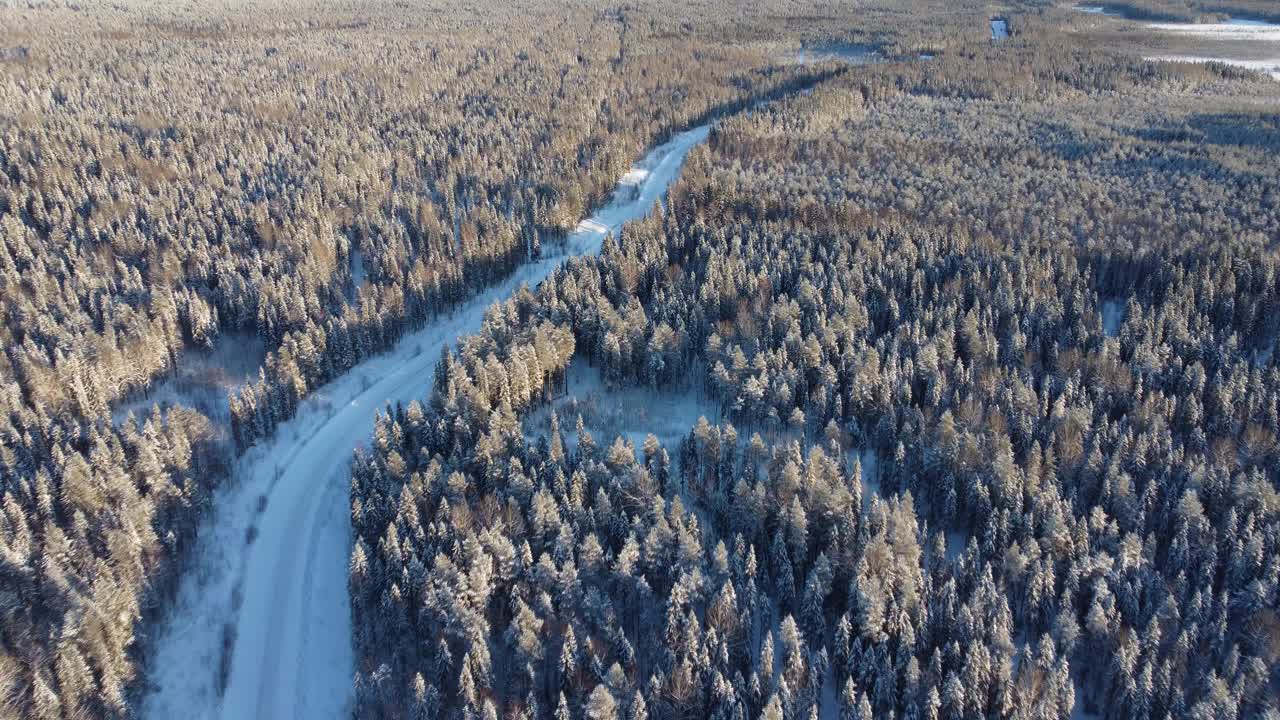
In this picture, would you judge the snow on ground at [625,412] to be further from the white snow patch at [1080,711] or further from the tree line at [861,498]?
the white snow patch at [1080,711]

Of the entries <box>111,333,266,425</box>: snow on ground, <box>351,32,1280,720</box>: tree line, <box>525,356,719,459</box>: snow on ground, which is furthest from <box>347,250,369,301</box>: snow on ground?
<box>525,356,719,459</box>: snow on ground

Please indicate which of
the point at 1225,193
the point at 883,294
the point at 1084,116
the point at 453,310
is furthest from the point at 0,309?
the point at 1084,116

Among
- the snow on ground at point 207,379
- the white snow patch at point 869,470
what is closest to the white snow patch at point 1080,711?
the white snow patch at point 869,470

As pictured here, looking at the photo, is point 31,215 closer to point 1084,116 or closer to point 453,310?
point 453,310

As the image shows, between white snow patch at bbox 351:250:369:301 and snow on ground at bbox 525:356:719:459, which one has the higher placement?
white snow patch at bbox 351:250:369:301

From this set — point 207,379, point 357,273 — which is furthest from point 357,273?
point 207,379

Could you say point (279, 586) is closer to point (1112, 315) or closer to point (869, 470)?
point (869, 470)

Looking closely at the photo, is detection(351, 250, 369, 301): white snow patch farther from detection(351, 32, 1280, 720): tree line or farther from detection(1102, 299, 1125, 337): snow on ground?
detection(1102, 299, 1125, 337): snow on ground
